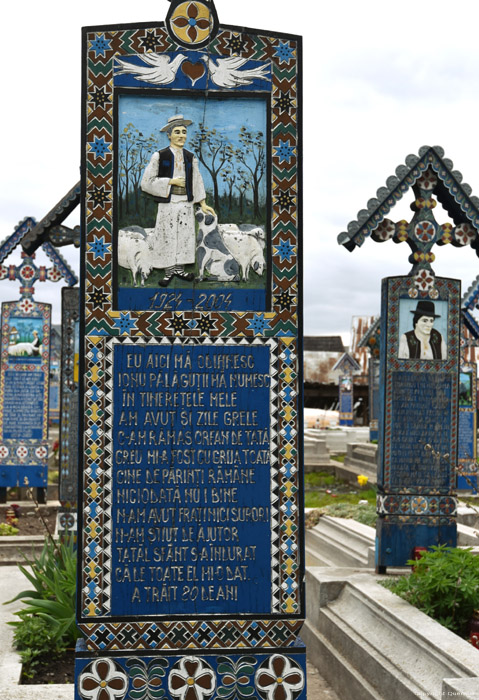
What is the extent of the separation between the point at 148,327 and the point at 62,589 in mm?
3180

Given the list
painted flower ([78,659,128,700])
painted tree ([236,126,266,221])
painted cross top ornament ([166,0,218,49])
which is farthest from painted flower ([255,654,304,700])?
painted cross top ornament ([166,0,218,49])

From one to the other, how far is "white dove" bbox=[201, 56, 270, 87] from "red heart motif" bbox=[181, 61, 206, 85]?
36 mm

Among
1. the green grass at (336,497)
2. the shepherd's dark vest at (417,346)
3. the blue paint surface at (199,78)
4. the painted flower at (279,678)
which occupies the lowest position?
the green grass at (336,497)

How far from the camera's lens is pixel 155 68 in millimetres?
3734

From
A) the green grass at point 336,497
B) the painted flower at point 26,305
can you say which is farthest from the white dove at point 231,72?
the green grass at point 336,497

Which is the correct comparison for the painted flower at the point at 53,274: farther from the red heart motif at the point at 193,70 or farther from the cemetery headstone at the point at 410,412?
the red heart motif at the point at 193,70

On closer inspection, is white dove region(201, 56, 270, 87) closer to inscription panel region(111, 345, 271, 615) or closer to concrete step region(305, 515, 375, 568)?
inscription panel region(111, 345, 271, 615)

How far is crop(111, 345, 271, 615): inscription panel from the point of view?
11.9ft

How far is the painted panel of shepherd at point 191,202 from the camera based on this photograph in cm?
371

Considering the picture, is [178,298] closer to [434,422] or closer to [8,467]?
[434,422]

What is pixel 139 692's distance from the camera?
3.58 meters

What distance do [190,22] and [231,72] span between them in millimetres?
301

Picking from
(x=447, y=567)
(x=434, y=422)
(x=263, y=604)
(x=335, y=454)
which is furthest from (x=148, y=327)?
(x=335, y=454)

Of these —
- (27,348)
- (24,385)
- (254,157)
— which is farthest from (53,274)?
(254,157)
